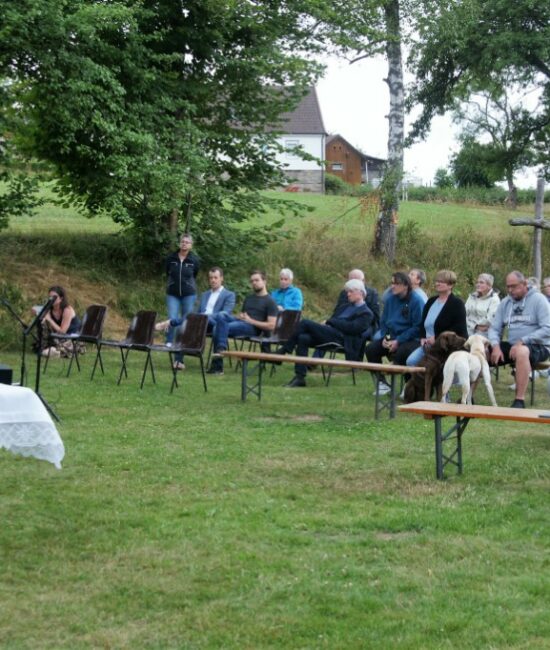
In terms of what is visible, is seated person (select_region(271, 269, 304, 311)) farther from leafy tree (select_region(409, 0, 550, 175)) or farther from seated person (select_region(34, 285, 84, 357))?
leafy tree (select_region(409, 0, 550, 175))

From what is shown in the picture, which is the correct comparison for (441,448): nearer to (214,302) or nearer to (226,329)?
(226,329)

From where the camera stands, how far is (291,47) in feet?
67.4

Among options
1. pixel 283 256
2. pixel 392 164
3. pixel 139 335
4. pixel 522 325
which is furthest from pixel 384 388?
pixel 392 164

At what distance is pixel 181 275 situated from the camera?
15891 millimetres

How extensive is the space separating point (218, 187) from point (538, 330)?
9.02 meters

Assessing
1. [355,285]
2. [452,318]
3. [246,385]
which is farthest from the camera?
[355,285]

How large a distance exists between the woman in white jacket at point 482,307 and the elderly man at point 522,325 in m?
1.20

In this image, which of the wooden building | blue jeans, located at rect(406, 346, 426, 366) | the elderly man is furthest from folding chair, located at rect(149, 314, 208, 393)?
the wooden building

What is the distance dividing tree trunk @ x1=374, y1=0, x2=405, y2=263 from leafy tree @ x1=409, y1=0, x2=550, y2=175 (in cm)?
66

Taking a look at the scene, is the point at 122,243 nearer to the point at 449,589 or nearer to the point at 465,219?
the point at 465,219

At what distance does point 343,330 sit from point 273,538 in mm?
7356

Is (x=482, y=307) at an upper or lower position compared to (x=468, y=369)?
upper

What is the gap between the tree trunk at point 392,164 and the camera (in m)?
24.1

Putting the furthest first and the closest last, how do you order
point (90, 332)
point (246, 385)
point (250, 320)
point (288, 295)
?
point (288, 295)
point (250, 320)
point (90, 332)
point (246, 385)
